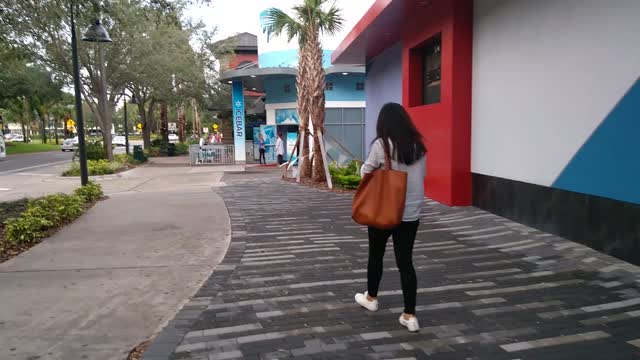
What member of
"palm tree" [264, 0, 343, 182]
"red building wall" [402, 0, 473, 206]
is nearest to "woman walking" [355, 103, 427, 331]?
"red building wall" [402, 0, 473, 206]

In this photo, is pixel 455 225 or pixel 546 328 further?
pixel 455 225

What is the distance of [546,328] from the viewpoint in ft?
11.8

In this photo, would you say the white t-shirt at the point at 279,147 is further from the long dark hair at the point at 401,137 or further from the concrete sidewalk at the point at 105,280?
the long dark hair at the point at 401,137

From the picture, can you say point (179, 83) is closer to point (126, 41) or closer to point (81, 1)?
point (126, 41)

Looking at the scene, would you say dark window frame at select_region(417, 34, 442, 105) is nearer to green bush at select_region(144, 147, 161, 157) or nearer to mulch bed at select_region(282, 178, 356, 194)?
mulch bed at select_region(282, 178, 356, 194)

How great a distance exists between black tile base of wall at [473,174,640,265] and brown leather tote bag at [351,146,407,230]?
283 centimetres

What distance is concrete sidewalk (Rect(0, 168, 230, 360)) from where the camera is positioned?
3656 mm

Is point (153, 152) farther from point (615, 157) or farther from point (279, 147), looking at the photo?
point (615, 157)

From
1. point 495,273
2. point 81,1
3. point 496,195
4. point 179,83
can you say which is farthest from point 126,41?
point 495,273

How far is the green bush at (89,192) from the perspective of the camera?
10.4m

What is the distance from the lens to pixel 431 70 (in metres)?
10.2

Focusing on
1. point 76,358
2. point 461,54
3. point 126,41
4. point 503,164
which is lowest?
point 76,358

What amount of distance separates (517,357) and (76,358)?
114 inches

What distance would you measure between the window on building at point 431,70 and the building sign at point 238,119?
48.8 ft
